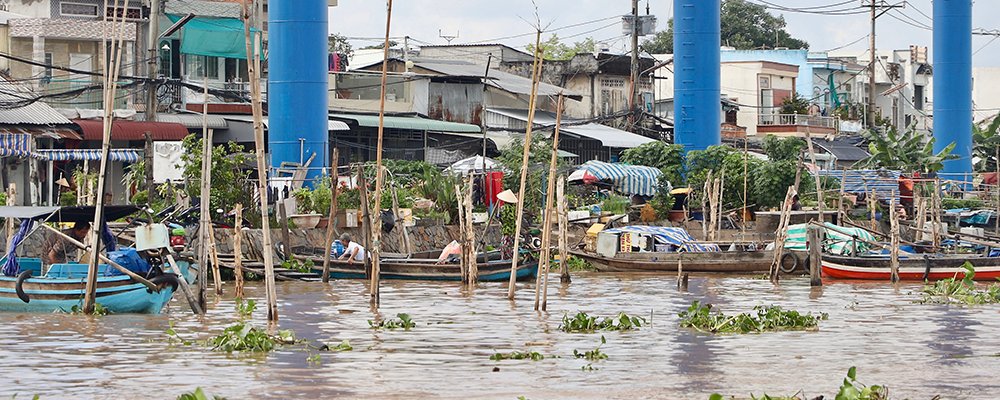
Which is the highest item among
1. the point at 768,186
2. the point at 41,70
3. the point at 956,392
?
the point at 41,70

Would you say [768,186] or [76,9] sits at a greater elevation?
[76,9]

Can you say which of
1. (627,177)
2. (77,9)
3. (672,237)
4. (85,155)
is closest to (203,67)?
(77,9)

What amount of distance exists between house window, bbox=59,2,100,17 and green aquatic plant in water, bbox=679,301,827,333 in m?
24.6

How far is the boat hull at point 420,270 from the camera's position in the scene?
2489 cm

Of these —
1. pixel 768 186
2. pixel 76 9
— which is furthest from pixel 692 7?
pixel 76 9

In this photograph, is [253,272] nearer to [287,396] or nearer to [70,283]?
[70,283]

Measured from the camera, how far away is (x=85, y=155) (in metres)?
31.0

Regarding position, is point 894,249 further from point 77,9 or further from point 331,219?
point 77,9

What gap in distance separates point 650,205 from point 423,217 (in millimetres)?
7583

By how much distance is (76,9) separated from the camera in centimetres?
3781

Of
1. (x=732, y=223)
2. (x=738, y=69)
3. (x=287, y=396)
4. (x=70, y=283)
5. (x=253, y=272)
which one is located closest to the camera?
(x=287, y=396)

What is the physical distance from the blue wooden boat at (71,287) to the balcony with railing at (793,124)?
3758 centimetres

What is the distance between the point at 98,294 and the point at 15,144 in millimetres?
11092

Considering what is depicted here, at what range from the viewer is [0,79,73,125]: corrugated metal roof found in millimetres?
28219
